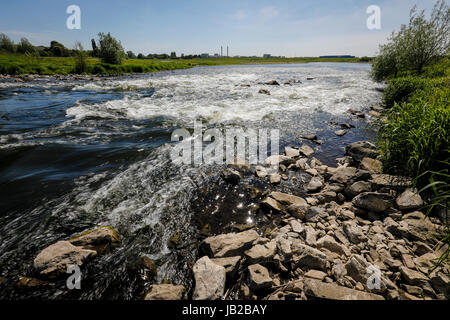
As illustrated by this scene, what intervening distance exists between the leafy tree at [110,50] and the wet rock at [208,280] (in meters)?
69.2

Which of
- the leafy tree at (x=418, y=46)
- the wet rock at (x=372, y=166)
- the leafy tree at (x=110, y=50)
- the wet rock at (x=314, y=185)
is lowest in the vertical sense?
the wet rock at (x=314, y=185)

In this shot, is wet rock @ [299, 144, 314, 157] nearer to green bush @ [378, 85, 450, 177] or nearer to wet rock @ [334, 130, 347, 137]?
green bush @ [378, 85, 450, 177]

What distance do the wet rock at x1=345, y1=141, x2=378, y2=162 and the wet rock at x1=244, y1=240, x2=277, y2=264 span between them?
557 centimetres

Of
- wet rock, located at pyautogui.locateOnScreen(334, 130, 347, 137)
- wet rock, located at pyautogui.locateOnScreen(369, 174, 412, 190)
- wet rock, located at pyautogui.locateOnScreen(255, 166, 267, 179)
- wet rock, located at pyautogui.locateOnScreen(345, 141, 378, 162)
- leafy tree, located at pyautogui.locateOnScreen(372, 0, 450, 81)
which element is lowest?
wet rock, located at pyautogui.locateOnScreen(255, 166, 267, 179)

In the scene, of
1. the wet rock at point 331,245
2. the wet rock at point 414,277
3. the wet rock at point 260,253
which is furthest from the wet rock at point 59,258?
the wet rock at point 414,277

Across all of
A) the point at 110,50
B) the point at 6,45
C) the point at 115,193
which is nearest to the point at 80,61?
A: the point at 110,50

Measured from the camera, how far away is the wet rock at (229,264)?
3.03 meters

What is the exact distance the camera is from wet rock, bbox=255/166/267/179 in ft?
20.7

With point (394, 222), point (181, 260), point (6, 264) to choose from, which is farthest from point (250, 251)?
point (6, 264)

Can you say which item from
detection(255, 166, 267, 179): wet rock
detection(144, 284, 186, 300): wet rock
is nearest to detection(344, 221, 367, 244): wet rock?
detection(255, 166, 267, 179): wet rock

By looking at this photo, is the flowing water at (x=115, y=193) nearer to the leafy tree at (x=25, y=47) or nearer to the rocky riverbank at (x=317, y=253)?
the rocky riverbank at (x=317, y=253)

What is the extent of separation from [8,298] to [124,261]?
5.24 ft

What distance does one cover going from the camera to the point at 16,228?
407 centimetres

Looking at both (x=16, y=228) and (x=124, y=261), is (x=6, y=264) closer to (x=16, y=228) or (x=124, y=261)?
(x=16, y=228)
